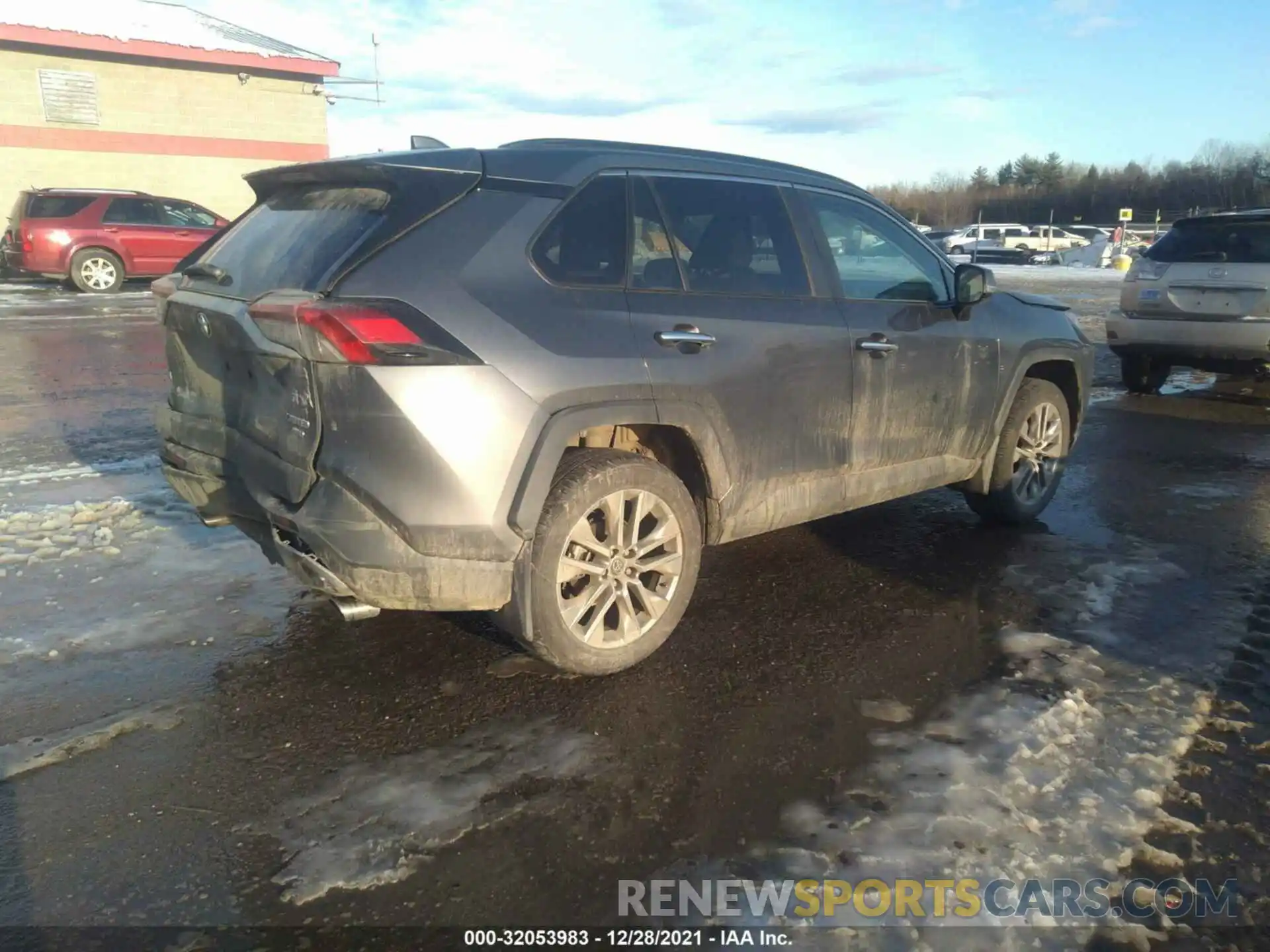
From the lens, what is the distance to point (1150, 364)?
9531 mm

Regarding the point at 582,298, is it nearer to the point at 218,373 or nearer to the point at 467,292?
the point at 467,292

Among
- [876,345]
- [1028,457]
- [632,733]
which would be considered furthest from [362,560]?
[1028,457]

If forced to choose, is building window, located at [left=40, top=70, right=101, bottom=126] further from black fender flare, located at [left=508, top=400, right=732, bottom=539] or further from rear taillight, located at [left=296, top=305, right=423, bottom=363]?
black fender flare, located at [left=508, top=400, right=732, bottom=539]

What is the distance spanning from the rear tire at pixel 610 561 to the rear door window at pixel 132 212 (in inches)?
681

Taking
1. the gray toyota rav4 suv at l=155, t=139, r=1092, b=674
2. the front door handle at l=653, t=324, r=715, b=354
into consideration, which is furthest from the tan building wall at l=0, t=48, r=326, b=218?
the front door handle at l=653, t=324, r=715, b=354

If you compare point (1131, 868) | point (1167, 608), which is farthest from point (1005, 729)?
point (1167, 608)

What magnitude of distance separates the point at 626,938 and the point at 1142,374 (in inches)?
358

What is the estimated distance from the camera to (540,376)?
3.11m

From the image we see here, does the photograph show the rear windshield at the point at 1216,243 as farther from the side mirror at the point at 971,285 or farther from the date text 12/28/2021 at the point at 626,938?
the date text 12/28/2021 at the point at 626,938

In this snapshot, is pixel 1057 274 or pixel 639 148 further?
pixel 1057 274

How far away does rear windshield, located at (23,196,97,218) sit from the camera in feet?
56.1

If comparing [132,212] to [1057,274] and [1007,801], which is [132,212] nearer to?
[1007,801]

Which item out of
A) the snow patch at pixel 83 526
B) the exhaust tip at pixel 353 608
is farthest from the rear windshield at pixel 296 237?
the snow patch at pixel 83 526

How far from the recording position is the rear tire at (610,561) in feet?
10.7
